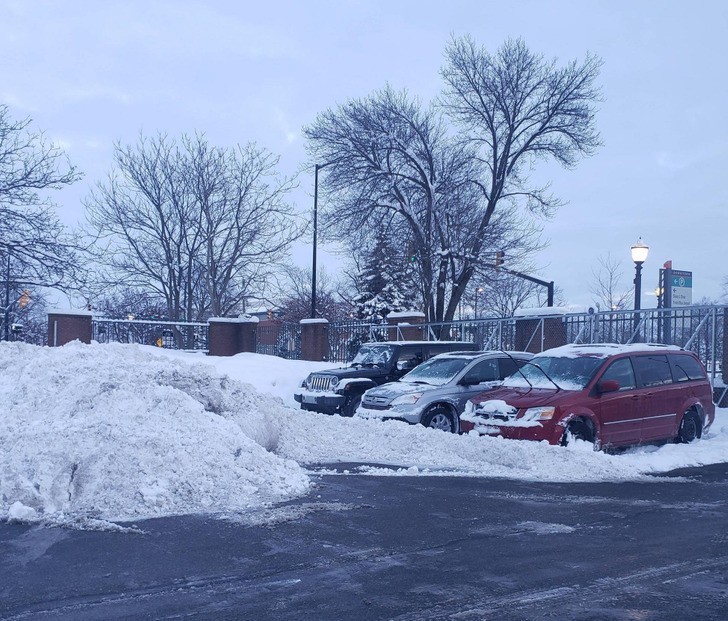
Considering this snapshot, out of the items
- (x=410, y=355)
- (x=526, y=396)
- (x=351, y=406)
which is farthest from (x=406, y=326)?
(x=526, y=396)

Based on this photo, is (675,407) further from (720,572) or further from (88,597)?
(88,597)

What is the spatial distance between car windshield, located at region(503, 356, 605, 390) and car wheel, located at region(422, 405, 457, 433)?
139 centimetres

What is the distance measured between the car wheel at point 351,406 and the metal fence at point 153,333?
48.0ft

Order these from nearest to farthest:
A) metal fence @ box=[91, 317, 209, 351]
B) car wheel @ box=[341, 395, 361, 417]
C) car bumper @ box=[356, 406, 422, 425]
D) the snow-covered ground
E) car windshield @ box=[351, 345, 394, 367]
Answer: the snow-covered ground, car bumper @ box=[356, 406, 422, 425], car wheel @ box=[341, 395, 361, 417], car windshield @ box=[351, 345, 394, 367], metal fence @ box=[91, 317, 209, 351]

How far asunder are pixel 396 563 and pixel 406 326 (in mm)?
23693

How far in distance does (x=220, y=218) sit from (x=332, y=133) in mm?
9735

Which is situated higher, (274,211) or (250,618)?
(274,211)

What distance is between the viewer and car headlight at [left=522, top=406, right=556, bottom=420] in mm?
12500

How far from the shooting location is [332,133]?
108ft

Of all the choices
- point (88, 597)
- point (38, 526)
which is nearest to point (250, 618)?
point (88, 597)

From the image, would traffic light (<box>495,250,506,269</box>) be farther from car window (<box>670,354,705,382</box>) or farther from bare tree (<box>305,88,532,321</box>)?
car window (<box>670,354,705,382</box>)

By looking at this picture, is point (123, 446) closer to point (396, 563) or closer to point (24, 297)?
point (396, 563)

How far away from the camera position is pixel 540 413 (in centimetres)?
1256

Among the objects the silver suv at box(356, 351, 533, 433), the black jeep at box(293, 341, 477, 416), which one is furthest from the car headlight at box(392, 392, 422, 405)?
the black jeep at box(293, 341, 477, 416)
